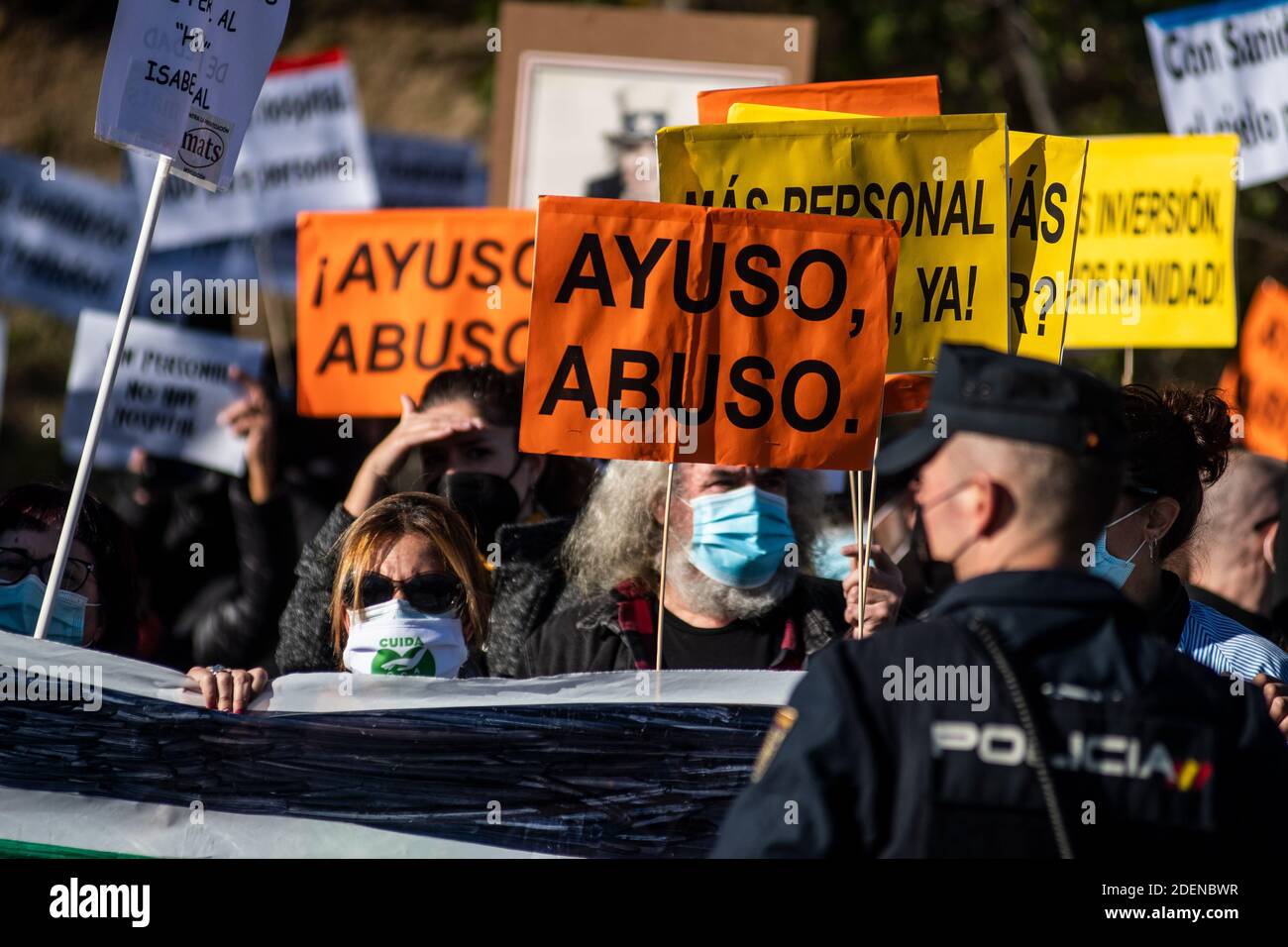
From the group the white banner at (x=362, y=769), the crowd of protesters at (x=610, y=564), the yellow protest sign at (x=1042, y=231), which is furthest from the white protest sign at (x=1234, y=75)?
the white banner at (x=362, y=769)

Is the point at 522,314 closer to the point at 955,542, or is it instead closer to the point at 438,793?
the point at 438,793

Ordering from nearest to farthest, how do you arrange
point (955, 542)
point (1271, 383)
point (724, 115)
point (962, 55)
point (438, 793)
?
point (955, 542), point (438, 793), point (724, 115), point (1271, 383), point (962, 55)

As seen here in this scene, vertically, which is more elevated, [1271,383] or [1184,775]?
[1271,383]

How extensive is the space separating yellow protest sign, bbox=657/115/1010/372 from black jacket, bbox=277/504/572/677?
1030 millimetres

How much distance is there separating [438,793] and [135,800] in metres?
A: 0.60

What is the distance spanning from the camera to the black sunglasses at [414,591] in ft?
12.1

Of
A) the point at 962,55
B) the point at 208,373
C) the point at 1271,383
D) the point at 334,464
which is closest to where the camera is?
the point at 1271,383

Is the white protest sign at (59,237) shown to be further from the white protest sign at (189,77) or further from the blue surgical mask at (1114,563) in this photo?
the blue surgical mask at (1114,563)

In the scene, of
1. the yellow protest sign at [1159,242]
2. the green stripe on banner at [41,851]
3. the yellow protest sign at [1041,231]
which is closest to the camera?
the green stripe on banner at [41,851]

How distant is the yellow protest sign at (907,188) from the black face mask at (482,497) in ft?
3.36

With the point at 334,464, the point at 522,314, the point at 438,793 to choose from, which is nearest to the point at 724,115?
the point at 522,314

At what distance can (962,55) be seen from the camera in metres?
11.9

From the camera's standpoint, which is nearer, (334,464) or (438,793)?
(438,793)

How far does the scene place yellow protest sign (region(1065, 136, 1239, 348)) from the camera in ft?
18.4
